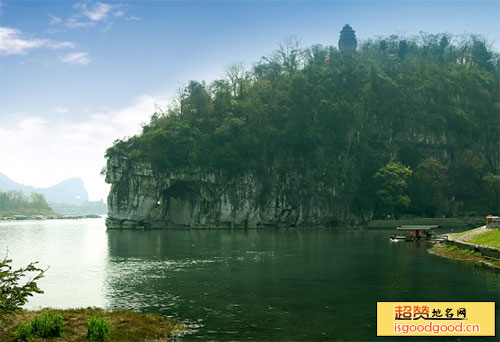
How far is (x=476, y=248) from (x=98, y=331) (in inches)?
1662

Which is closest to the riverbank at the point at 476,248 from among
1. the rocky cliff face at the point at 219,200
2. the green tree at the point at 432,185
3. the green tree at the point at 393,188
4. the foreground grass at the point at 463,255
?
the foreground grass at the point at 463,255

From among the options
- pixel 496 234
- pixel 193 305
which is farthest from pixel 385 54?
pixel 193 305

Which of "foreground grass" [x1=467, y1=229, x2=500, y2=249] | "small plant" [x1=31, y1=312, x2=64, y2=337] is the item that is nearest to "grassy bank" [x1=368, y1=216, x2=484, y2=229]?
"foreground grass" [x1=467, y1=229, x2=500, y2=249]

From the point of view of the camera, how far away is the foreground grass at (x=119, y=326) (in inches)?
781

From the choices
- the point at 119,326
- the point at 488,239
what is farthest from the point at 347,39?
the point at 119,326

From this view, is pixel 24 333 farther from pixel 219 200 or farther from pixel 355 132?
pixel 355 132

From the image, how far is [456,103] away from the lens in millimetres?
134625

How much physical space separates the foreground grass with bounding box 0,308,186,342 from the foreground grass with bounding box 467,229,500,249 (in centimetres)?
3754

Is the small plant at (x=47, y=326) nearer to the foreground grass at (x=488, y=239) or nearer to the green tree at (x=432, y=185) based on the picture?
the foreground grass at (x=488, y=239)

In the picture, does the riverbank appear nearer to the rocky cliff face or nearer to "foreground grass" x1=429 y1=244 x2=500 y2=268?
"foreground grass" x1=429 y1=244 x2=500 y2=268

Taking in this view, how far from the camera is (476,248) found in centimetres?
4806

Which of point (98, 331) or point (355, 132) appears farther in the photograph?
point (355, 132)

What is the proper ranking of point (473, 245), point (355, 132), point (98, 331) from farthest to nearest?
point (355, 132) < point (473, 245) < point (98, 331)

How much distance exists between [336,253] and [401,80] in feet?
312
